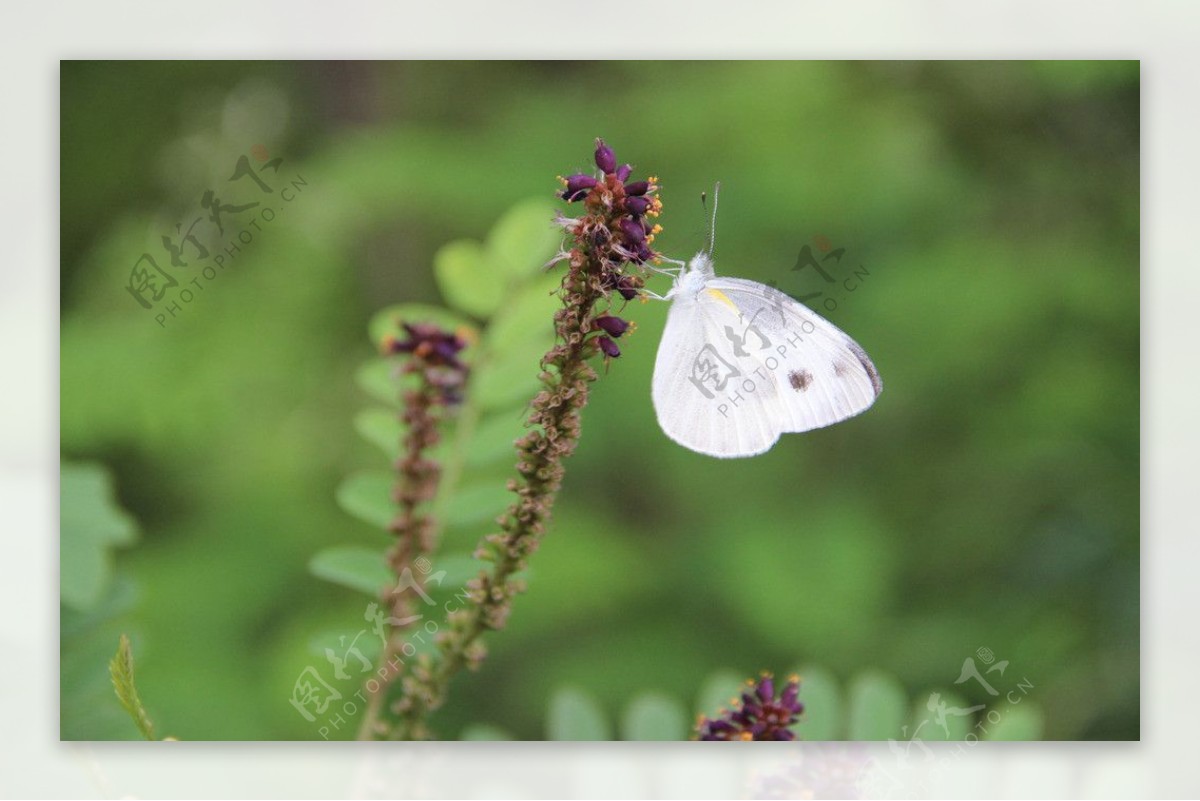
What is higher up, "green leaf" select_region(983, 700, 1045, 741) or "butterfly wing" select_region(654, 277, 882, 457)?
"butterfly wing" select_region(654, 277, 882, 457)

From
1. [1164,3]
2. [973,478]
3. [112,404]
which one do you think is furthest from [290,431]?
[1164,3]

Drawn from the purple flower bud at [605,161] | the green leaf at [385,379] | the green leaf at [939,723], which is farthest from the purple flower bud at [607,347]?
the green leaf at [939,723]

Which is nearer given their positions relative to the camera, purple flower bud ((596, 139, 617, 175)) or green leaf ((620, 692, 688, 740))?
purple flower bud ((596, 139, 617, 175))

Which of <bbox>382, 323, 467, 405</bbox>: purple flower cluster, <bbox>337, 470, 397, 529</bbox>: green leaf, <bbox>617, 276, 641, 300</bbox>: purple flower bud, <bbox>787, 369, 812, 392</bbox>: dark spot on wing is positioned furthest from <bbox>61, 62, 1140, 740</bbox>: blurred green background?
<bbox>617, 276, 641, 300</bbox>: purple flower bud

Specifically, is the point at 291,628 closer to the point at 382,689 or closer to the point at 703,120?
the point at 382,689

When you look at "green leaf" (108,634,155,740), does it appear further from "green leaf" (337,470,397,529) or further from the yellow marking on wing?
the yellow marking on wing

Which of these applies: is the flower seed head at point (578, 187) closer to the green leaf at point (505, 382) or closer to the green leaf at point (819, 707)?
the green leaf at point (505, 382)
